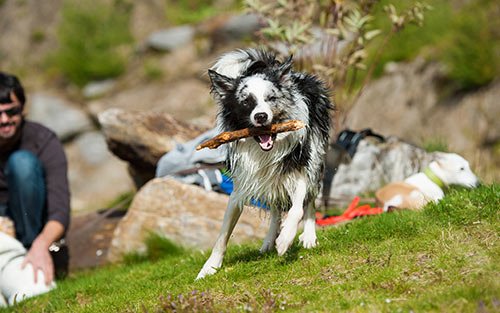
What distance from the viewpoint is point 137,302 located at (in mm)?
4668

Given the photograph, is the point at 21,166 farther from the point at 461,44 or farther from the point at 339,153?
the point at 461,44

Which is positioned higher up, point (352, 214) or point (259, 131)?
point (259, 131)

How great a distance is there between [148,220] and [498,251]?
431cm

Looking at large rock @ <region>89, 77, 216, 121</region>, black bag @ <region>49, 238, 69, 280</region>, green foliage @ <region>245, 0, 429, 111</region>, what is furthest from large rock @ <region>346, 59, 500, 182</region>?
black bag @ <region>49, 238, 69, 280</region>

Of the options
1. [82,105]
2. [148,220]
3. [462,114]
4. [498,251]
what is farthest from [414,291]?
[82,105]

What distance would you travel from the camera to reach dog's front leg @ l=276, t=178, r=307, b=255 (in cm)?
460

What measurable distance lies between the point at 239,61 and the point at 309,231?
1.40m

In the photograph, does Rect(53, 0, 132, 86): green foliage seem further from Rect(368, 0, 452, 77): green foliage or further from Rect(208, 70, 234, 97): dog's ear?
Rect(208, 70, 234, 97): dog's ear

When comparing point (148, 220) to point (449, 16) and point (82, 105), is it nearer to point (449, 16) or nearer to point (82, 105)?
point (449, 16)

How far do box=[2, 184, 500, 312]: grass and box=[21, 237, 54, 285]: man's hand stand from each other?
70 cm

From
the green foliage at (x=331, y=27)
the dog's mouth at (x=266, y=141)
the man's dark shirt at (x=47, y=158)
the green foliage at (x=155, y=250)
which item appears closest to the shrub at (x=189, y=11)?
the green foliage at (x=331, y=27)

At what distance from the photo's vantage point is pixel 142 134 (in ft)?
28.1

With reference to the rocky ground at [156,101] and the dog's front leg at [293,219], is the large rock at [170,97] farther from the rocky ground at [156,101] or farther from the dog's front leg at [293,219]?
the dog's front leg at [293,219]

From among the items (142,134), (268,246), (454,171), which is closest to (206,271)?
(268,246)
